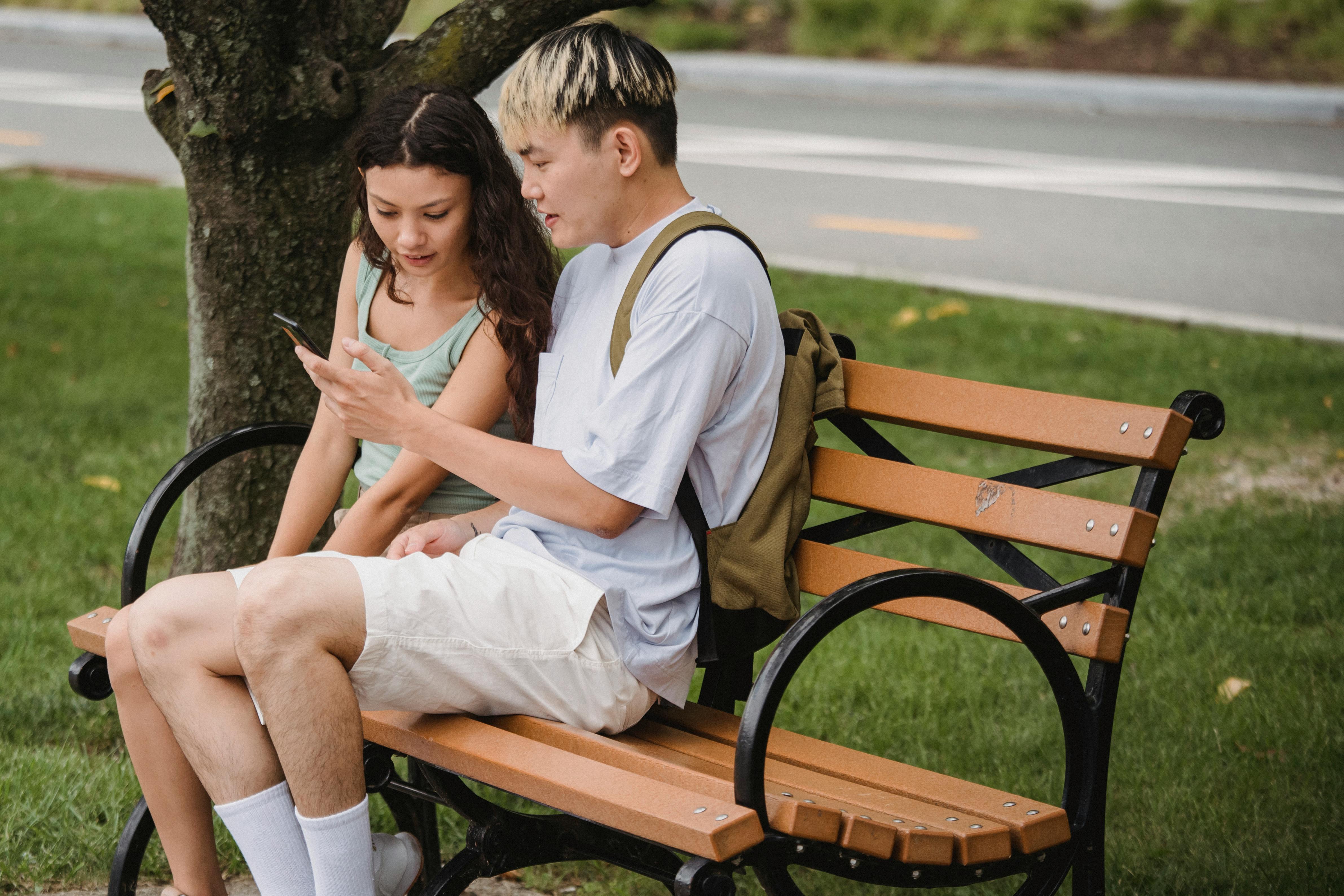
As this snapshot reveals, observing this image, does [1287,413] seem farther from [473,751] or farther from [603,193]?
[473,751]

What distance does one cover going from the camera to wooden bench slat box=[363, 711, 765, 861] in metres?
1.90

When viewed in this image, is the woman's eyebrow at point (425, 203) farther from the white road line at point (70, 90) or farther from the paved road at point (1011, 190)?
the white road line at point (70, 90)

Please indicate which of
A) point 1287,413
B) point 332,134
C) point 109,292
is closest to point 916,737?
point 332,134

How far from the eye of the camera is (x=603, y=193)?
2418mm

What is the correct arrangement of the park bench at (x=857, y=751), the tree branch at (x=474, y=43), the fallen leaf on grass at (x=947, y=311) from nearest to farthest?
the park bench at (x=857, y=751), the tree branch at (x=474, y=43), the fallen leaf on grass at (x=947, y=311)

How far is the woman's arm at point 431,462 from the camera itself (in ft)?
8.65

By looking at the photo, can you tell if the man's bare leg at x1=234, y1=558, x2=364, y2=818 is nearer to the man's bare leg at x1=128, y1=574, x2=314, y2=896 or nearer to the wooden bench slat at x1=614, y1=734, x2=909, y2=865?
the man's bare leg at x1=128, y1=574, x2=314, y2=896

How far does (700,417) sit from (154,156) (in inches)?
401

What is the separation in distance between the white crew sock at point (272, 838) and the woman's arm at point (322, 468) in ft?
2.48

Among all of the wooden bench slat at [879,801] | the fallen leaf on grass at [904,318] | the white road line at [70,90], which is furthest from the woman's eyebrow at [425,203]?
the white road line at [70,90]

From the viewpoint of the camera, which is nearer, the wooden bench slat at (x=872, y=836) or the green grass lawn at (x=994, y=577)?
the wooden bench slat at (x=872, y=836)

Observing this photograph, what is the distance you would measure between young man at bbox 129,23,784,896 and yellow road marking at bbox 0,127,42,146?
10748 millimetres

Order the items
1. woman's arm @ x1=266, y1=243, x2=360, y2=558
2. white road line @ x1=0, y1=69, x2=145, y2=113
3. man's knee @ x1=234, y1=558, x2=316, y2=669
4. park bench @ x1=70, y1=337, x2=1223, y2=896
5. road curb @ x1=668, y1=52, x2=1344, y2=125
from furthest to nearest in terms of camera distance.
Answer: white road line @ x1=0, y1=69, x2=145, y2=113, road curb @ x1=668, y1=52, x2=1344, y2=125, woman's arm @ x1=266, y1=243, x2=360, y2=558, man's knee @ x1=234, y1=558, x2=316, y2=669, park bench @ x1=70, y1=337, x2=1223, y2=896

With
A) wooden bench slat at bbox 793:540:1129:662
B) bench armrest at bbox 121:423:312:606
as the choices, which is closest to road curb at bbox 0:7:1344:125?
wooden bench slat at bbox 793:540:1129:662
